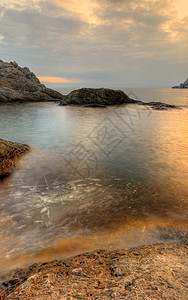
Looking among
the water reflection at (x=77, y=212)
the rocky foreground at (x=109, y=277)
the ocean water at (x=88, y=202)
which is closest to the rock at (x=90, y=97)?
the ocean water at (x=88, y=202)

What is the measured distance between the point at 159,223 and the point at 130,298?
222 cm

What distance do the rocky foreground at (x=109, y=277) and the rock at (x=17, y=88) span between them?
39764 mm

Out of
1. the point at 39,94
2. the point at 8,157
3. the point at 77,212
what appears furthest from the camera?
the point at 39,94

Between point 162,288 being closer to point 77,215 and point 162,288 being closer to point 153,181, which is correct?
point 77,215

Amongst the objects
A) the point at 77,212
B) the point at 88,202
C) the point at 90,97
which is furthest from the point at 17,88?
the point at 77,212

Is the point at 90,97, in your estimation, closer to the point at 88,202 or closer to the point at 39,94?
the point at 39,94

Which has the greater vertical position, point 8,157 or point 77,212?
point 8,157

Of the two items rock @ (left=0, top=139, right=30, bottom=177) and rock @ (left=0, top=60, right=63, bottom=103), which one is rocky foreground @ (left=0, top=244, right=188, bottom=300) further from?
rock @ (left=0, top=60, right=63, bottom=103)

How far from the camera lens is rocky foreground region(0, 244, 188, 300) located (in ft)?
6.43

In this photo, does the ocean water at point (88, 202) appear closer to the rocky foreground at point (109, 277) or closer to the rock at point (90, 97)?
the rocky foreground at point (109, 277)

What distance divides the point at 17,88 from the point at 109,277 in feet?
152

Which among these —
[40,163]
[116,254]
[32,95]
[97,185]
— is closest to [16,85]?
[32,95]

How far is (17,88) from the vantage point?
42.0 m

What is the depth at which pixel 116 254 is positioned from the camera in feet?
9.47
